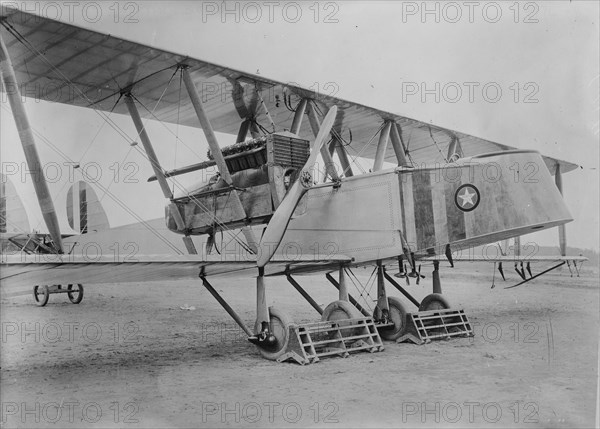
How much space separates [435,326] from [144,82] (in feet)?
20.0

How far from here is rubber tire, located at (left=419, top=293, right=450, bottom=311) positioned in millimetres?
8703

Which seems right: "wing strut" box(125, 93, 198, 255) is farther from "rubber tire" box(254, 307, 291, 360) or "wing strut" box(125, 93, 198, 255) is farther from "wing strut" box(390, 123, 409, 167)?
"wing strut" box(390, 123, 409, 167)

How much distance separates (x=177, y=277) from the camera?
7500mm

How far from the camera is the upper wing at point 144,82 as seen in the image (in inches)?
283

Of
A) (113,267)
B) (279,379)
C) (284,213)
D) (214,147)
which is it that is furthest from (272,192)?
(279,379)

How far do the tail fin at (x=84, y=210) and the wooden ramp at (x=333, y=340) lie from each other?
9.88 meters

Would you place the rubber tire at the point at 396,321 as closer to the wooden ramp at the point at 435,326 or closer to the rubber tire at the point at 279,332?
the wooden ramp at the point at 435,326

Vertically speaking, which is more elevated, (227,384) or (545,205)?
(545,205)

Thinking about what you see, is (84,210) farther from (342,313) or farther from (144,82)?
(342,313)

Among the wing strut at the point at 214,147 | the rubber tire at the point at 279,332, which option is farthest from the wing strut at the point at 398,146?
the rubber tire at the point at 279,332

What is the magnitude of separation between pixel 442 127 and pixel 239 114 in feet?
13.6

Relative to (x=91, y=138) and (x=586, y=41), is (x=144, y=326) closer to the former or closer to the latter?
Result: (x=91, y=138)

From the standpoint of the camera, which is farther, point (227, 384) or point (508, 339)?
point (508, 339)

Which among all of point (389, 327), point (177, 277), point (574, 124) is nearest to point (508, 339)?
point (389, 327)
